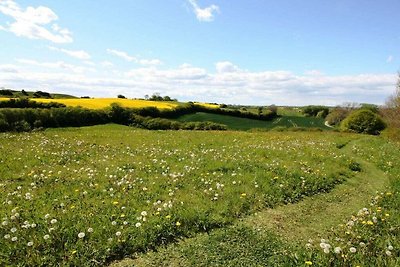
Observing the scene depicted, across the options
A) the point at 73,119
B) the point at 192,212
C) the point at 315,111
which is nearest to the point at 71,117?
the point at 73,119

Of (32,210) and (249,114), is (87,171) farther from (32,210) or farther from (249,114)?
(249,114)

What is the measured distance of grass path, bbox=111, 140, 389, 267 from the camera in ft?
25.8

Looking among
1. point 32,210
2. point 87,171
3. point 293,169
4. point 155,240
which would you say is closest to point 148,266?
point 155,240

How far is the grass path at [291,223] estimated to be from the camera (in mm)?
7852

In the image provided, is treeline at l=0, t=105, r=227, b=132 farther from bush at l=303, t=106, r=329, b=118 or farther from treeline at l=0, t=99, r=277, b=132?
bush at l=303, t=106, r=329, b=118

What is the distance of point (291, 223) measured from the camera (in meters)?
10.3

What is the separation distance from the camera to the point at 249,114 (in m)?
97.1

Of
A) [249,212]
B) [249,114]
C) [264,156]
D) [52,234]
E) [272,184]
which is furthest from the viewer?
[249,114]

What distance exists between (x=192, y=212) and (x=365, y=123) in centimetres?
6721

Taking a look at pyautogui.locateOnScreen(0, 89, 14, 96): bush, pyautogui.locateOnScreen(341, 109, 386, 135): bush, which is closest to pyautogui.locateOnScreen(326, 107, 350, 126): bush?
pyautogui.locateOnScreen(341, 109, 386, 135): bush

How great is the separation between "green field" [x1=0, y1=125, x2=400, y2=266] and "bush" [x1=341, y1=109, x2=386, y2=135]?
5479 centimetres

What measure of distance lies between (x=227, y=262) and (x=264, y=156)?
12.6m

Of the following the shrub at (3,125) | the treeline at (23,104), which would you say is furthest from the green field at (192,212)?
the treeline at (23,104)

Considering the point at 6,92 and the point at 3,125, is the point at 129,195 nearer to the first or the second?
the point at 3,125
